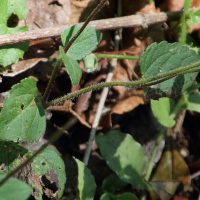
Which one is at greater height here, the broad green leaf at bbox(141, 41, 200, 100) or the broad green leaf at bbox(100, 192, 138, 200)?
the broad green leaf at bbox(141, 41, 200, 100)

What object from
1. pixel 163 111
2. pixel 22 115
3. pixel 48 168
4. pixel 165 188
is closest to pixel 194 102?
pixel 163 111

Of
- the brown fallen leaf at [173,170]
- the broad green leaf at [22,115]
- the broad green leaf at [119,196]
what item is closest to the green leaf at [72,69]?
the broad green leaf at [22,115]

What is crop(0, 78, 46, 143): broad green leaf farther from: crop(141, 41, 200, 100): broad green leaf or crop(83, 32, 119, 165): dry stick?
crop(141, 41, 200, 100): broad green leaf

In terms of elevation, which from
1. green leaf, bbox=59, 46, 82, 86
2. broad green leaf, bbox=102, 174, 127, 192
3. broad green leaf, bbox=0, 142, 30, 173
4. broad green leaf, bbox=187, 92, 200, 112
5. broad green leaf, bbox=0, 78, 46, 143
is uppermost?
green leaf, bbox=59, 46, 82, 86

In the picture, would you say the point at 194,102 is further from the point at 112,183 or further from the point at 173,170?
the point at 112,183

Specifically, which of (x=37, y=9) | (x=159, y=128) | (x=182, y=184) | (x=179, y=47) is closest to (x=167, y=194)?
(x=182, y=184)

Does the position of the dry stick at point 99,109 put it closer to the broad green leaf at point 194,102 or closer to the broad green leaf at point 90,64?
the broad green leaf at point 90,64

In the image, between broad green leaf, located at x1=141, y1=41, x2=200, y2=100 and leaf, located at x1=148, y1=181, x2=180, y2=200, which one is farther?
leaf, located at x1=148, y1=181, x2=180, y2=200

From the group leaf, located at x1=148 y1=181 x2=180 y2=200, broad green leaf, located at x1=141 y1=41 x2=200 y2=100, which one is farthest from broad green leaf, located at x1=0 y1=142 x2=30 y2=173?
leaf, located at x1=148 y1=181 x2=180 y2=200
